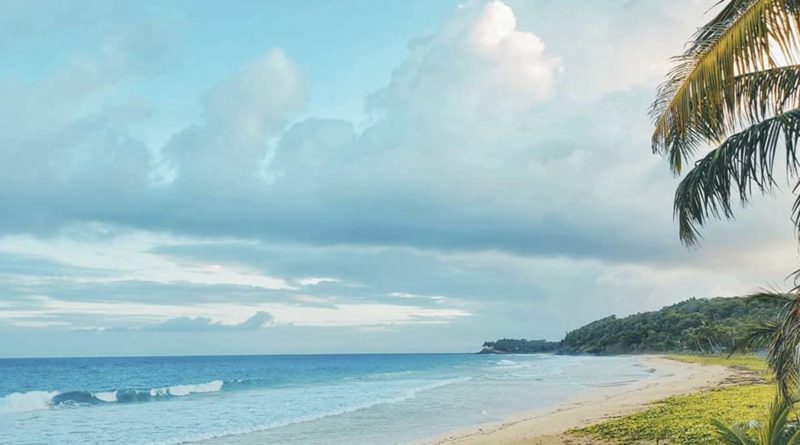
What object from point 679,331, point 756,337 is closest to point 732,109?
point 756,337

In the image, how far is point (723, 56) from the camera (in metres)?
5.19

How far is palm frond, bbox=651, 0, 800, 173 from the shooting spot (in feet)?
16.8

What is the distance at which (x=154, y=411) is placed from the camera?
32.6 m

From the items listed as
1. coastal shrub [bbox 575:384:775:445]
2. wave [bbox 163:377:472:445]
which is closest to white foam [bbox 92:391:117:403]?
wave [bbox 163:377:472:445]

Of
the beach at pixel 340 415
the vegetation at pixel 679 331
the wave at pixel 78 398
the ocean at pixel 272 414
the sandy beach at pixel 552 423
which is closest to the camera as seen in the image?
the sandy beach at pixel 552 423

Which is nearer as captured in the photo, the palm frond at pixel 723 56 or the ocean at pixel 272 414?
the palm frond at pixel 723 56

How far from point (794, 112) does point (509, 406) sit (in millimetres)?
23793

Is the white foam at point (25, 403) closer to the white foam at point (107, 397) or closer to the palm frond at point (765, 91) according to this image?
the white foam at point (107, 397)

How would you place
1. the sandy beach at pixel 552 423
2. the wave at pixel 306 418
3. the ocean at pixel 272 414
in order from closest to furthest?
1. the sandy beach at pixel 552 423
2. the wave at pixel 306 418
3. the ocean at pixel 272 414

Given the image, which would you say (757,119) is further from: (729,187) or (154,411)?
(154,411)

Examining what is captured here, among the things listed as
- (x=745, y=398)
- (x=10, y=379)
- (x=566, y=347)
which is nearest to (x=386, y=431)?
(x=745, y=398)

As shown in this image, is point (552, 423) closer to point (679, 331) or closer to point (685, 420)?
point (685, 420)

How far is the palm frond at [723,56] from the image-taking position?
5.12 metres

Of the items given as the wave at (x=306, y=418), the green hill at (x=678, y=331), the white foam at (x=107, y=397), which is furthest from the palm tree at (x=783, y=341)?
the green hill at (x=678, y=331)
